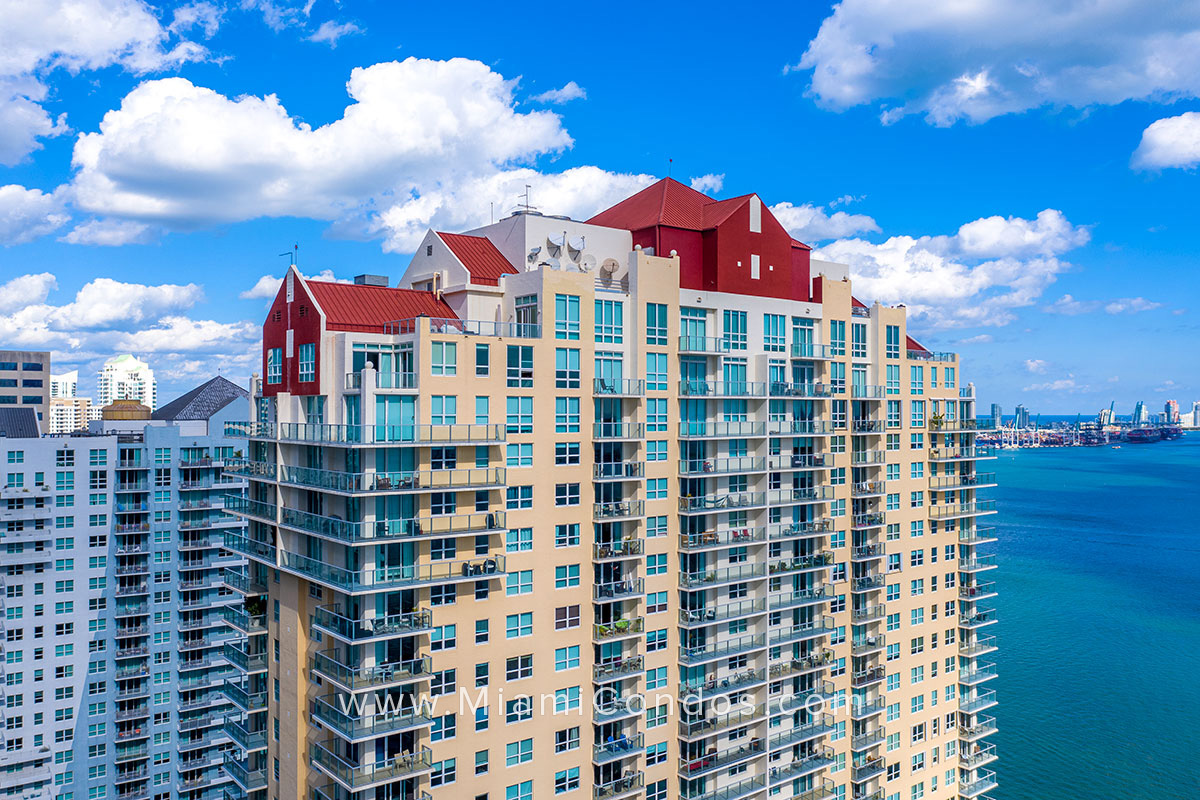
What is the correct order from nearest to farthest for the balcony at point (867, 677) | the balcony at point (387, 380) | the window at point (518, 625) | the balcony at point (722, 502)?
1. the balcony at point (387, 380)
2. the window at point (518, 625)
3. the balcony at point (722, 502)
4. the balcony at point (867, 677)

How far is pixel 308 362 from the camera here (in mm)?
37844

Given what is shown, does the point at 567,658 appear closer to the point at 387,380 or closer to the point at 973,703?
the point at 387,380

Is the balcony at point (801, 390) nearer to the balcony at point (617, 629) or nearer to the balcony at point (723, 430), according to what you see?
the balcony at point (723, 430)

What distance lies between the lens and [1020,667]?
92.8m

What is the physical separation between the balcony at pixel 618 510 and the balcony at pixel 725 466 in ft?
11.1

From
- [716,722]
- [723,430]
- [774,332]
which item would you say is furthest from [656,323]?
[716,722]

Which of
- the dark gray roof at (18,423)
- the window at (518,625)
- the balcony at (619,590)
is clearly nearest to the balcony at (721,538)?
the balcony at (619,590)

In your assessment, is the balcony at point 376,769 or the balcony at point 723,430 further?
the balcony at point 723,430

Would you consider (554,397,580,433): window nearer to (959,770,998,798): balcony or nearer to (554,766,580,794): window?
(554,766,580,794): window

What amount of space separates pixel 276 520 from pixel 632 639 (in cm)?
1915

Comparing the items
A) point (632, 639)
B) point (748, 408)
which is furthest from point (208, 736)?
point (748, 408)

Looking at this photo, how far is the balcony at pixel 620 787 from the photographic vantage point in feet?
132

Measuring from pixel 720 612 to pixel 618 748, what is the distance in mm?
9293

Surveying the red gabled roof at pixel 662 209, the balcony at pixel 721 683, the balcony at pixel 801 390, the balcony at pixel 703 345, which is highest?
the red gabled roof at pixel 662 209
